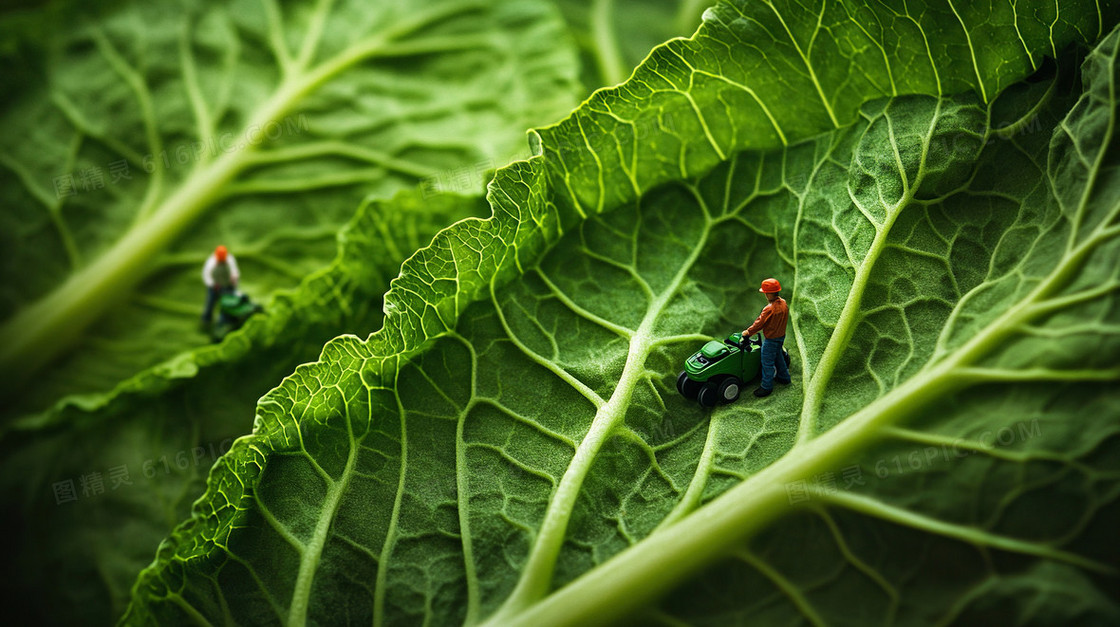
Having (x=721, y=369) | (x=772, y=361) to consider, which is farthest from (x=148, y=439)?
(x=772, y=361)

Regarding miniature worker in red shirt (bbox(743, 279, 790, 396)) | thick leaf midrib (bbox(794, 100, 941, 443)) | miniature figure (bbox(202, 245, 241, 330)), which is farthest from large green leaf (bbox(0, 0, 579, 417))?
thick leaf midrib (bbox(794, 100, 941, 443))

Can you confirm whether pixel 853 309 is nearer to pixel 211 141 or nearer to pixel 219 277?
pixel 219 277

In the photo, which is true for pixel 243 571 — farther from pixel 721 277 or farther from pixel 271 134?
pixel 271 134

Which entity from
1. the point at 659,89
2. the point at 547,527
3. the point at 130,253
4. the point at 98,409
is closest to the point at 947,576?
the point at 547,527

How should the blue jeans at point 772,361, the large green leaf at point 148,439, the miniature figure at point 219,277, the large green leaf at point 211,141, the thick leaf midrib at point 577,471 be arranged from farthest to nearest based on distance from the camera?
the large green leaf at point 211,141
the miniature figure at point 219,277
the large green leaf at point 148,439
the blue jeans at point 772,361
the thick leaf midrib at point 577,471

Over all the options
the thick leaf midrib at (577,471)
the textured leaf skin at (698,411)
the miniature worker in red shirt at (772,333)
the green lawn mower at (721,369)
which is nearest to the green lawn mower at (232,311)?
the textured leaf skin at (698,411)

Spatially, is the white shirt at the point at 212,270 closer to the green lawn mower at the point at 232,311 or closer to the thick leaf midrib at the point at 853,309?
the green lawn mower at the point at 232,311
